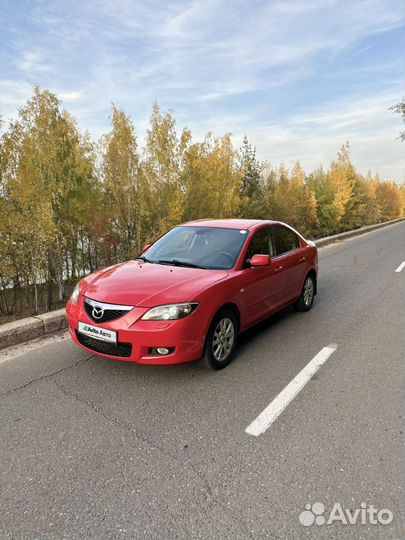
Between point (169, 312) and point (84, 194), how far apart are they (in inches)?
341

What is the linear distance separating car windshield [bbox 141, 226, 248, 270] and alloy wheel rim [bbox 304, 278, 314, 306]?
1.87 meters

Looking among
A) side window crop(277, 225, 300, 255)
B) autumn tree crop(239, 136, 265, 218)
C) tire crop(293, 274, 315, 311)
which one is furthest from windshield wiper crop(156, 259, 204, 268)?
autumn tree crop(239, 136, 265, 218)

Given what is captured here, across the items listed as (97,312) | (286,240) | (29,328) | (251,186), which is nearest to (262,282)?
(286,240)

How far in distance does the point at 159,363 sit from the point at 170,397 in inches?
12.1

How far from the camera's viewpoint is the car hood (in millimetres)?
3553

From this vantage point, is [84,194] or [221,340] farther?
→ [84,194]

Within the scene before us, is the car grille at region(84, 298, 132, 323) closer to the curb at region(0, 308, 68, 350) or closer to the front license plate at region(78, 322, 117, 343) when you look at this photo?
the front license plate at region(78, 322, 117, 343)

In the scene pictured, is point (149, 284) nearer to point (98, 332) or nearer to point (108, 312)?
point (108, 312)

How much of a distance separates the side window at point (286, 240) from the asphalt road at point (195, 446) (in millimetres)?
1441

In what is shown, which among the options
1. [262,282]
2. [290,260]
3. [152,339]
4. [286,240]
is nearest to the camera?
[152,339]

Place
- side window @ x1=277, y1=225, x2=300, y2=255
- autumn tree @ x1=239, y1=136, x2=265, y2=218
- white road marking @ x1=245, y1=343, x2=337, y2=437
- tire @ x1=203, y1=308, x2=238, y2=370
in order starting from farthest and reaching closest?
autumn tree @ x1=239, y1=136, x2=265, y2=218
side window @ x1=277, y1=225, x2=300, y2=255
tire @ x1=203, y1=308, x2=238, y2=370
white road marking @ x1=245, y1=343, x2=337, y2=437

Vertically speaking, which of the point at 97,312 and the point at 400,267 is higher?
the point at 97,312

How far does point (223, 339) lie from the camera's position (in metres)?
3.98

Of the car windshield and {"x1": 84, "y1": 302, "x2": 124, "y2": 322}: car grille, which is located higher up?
the car windshield
